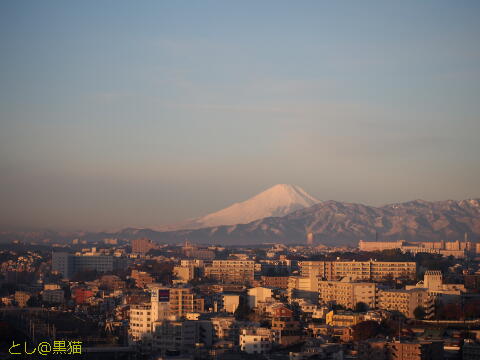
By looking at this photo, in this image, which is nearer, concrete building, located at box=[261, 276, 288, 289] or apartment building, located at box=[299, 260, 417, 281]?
apartment building, located at box=[299, 260, 417, 281]

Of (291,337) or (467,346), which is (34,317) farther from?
(467,346)

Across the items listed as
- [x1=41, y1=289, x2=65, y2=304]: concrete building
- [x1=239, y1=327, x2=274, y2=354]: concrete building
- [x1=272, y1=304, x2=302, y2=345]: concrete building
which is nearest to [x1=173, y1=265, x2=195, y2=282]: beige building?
[x1=41, y1=289, x2=65, y2=304]: concrete building

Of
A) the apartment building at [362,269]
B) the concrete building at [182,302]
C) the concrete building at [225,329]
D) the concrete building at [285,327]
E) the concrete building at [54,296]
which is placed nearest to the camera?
the concrete building at [285,327]

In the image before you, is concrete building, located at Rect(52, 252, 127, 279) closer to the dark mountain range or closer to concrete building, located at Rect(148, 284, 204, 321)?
concrete building, located at Rect(148, 284, 204, 321)

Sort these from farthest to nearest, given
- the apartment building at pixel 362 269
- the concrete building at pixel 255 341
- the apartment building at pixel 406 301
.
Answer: the apartment building at pixel 362 269, the apartment building at pixel 406 301, the concrete building at pixel 255 341

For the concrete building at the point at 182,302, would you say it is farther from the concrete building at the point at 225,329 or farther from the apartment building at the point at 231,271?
the apartment building at the point at 231,271

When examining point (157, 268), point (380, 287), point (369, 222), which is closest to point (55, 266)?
point (157, 268)

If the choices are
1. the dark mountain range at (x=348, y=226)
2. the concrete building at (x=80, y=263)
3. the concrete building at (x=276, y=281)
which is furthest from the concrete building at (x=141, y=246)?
the concrete building at (x=276, y=281)
